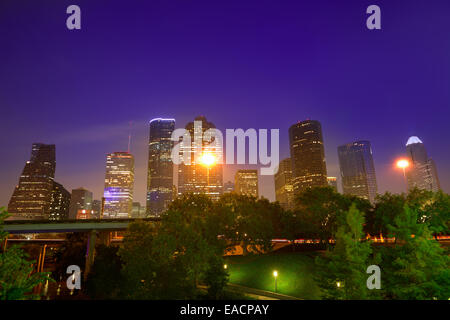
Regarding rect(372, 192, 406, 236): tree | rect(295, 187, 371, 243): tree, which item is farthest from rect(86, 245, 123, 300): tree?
rect(372, 192, 406, 236): tree

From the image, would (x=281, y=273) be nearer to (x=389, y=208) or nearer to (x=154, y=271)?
(x=389, y=208)

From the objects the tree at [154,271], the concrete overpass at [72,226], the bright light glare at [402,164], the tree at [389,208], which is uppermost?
the bright light glare at [402,164]

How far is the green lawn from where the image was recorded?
136ft

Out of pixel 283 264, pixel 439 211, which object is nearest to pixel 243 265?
pixel 283 264

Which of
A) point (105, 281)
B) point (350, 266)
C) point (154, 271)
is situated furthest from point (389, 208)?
point (105, 281)

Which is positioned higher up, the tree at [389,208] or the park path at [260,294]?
the tree at [389,208]

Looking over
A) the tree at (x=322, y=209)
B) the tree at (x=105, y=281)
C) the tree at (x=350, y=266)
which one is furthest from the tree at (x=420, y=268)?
the tree at (x=105, y=281)

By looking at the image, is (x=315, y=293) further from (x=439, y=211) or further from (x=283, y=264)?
(x=439, y=211)

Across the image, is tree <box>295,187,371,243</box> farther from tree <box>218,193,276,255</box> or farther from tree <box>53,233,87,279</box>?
tree <box>53,233,87,279</box>

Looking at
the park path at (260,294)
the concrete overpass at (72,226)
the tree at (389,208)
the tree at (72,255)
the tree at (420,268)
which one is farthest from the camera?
the tree at (72,255)

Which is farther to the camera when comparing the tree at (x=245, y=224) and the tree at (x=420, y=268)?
the tree at (x=245, y=224)

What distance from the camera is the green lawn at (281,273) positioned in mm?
41375

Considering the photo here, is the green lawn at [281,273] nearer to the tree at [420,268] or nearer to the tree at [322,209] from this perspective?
the tree at [322,209]

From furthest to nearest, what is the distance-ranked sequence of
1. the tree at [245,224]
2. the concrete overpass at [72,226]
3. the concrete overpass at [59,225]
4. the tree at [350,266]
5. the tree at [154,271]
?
the concrete overpass at [72,226]
the concrete overpass at [59,225]
the tree at [245,224]
the tree at [154,271]
the tree at [350,266]
